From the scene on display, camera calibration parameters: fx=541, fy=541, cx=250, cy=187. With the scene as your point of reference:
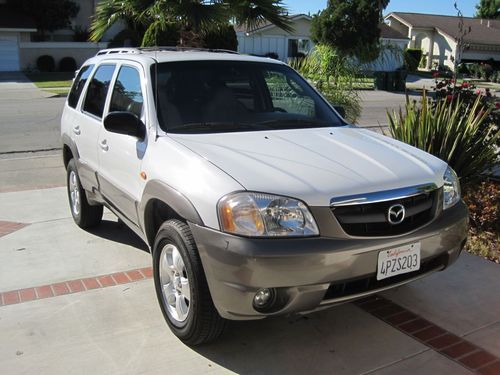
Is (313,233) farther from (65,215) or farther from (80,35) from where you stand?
(80,35)

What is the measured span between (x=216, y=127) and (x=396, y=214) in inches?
58.8

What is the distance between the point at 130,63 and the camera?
14.8ft

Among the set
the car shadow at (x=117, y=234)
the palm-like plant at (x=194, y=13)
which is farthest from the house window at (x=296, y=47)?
the car shadow at (x=117, y=234)

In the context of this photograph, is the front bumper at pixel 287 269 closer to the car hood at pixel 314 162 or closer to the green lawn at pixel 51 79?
the car hood at pixel 314 162

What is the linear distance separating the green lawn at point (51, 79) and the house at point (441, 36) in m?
32.9

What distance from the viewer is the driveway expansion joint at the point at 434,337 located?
3.28m

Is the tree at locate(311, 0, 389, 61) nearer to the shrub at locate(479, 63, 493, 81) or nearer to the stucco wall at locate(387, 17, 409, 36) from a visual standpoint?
the shrub at locate(479, 63, 493, 81)

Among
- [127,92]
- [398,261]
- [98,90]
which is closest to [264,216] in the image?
[398,261]

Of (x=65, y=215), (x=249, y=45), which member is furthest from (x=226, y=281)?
(x=249, y=45)

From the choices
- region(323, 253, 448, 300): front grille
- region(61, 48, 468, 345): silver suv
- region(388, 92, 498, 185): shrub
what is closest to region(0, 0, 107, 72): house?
region(388, 92, 498, 185): shrub

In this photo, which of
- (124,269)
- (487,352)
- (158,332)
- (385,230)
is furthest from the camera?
(124,269)

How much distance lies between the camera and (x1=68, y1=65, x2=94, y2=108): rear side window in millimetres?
5611

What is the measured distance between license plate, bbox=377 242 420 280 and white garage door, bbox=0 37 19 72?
121ft

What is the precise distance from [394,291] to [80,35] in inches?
1552
